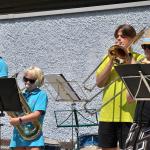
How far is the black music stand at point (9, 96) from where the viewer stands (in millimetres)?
5102

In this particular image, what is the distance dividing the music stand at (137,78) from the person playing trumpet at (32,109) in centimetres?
162

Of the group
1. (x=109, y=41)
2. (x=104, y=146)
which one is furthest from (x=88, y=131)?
(x=104, y=146)

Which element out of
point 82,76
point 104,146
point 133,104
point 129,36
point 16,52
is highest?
point 16,52

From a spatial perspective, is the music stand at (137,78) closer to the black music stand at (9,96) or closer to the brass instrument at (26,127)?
the black music stand at (9,96)

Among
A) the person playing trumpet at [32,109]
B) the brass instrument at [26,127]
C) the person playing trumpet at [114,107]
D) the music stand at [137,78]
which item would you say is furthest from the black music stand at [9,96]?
the music stand at [137,78]

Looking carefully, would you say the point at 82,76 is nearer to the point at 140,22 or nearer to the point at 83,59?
the point at 83,59

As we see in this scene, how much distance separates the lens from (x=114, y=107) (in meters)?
4.98

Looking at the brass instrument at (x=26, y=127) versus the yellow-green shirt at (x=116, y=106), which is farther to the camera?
the brass instrument at (x=26, y=127)

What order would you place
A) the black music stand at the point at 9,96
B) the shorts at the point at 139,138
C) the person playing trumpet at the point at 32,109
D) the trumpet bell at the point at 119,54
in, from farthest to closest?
the person playing trumpet at the point at 32,109
the black music stand at the point at 9,96
the trumpet bell at the point at 119,54
the shorts at the point at 139,138

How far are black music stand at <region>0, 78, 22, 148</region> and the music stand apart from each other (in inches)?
52.4

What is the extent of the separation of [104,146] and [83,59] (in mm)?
3210

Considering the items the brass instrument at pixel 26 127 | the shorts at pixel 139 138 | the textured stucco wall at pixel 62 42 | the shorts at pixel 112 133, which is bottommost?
the shorts at pixel 139 138

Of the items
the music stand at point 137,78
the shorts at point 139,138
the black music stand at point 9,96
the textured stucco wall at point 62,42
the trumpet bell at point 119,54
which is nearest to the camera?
the music stand at point 137,78

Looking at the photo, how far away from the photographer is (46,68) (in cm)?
829
